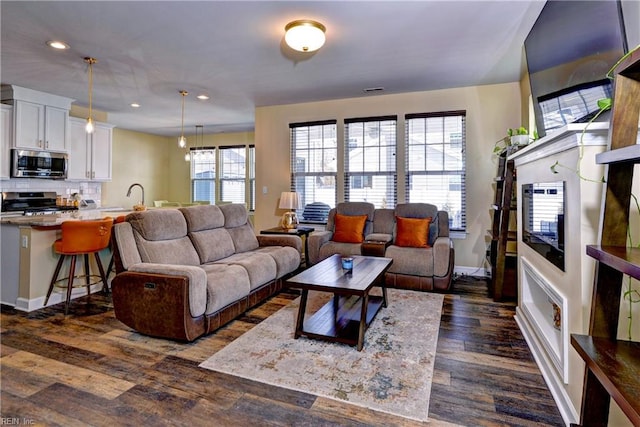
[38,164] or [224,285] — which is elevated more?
[38,164]

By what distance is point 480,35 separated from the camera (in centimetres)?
318

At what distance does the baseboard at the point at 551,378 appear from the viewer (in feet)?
5.70

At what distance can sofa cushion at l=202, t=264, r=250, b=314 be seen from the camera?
270 centimetres

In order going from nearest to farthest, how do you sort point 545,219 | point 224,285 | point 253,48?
point 545,219 < point 224,285 < point 253,48

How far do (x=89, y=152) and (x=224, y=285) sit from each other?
4.88m

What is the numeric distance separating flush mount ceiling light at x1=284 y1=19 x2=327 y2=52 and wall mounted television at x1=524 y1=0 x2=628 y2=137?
1783 millimetres

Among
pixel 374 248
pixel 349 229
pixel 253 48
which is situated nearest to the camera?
pixel 253 48

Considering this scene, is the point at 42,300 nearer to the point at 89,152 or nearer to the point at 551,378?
the point at 89,152

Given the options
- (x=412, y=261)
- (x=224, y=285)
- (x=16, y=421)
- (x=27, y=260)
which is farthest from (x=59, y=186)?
(x=412, y=261)

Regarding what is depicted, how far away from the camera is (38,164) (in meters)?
5.11

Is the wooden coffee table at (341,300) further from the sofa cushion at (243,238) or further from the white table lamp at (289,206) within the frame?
the white table lamp at (289,206)

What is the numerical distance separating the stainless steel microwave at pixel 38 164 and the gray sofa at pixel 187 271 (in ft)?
10.6

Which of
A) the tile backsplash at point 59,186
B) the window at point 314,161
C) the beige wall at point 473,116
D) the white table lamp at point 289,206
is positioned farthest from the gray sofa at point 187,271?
the tile backsplash at point 59,186

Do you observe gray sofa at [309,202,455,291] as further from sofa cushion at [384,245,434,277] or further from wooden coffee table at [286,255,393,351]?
wooden coffee table at [286,255,393,351]
